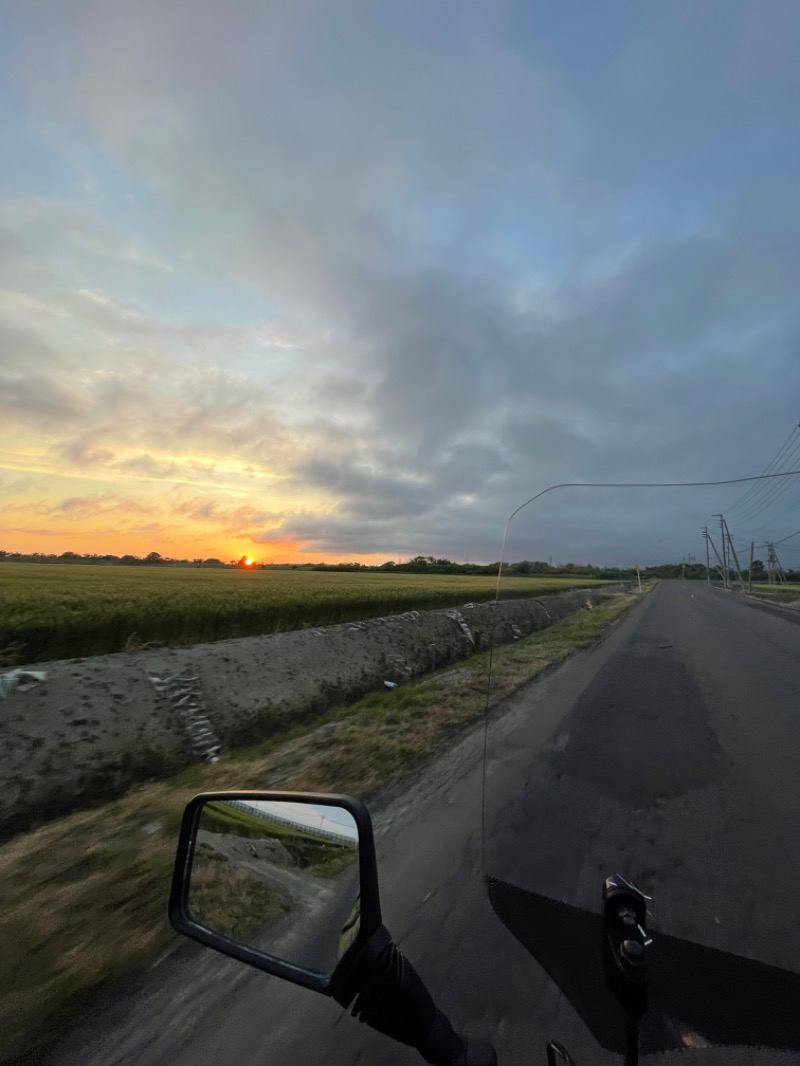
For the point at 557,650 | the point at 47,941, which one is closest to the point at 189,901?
the point at 47,941

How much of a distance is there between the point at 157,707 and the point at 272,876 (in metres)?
4.39

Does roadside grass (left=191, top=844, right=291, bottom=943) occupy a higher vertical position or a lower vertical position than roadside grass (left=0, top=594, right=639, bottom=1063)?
higher

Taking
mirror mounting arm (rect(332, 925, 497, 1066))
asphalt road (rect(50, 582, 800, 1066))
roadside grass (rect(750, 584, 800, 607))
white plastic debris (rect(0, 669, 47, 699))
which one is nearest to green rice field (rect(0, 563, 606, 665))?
white plastic debris (rect(0, 669, 47, 699))

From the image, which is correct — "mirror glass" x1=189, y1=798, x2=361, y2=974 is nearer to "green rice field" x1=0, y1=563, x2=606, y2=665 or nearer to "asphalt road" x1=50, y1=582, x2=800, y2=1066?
"asphalt road" x1=50, y1=582, x2=800, y2=1066

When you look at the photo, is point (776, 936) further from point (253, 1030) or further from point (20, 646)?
point (20, 646)

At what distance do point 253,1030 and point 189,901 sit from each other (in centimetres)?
65

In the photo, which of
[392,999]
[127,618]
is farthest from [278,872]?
[127,618]

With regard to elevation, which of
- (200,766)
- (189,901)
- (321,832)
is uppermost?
(321,832)

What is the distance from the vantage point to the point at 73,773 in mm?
4793

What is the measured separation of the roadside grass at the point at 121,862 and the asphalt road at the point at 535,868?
0.21 m

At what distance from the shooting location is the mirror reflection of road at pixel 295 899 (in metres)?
1.83

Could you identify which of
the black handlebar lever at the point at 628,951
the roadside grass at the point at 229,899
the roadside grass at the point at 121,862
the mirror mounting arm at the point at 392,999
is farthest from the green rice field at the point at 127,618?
the black handlebar lever at the point at 628,951

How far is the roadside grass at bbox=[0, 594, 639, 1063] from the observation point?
89.3 inches

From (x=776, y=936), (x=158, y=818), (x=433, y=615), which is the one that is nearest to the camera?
(x=776, y=936)
